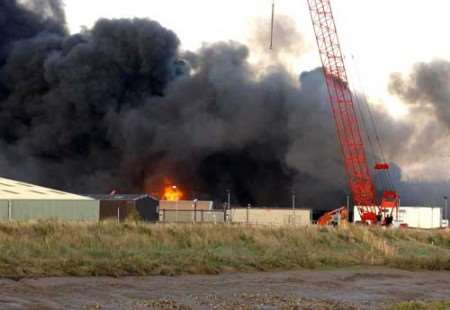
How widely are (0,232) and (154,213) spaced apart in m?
59.1

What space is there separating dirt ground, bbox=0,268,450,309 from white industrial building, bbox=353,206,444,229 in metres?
72.0

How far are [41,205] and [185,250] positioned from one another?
24.1 meters

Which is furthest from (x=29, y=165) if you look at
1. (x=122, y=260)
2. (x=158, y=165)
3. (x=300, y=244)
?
(x=122, y=260)

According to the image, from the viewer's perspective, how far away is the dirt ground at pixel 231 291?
1171 inches

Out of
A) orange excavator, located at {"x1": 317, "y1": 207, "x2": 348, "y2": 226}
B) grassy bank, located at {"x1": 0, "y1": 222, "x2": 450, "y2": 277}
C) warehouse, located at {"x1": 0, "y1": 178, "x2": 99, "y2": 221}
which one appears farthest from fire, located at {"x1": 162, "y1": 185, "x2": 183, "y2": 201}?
grassy bank, located at {"x1": 0, "y1": 222, "x2": 450, "y2": 277}

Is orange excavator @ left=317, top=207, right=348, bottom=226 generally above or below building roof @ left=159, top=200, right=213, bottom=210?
below

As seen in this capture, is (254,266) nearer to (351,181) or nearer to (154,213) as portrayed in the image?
(154,213)

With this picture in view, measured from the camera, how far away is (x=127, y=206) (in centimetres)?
9556

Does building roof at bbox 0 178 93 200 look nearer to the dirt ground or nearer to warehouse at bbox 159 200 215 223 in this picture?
warehouse at bbox 159 200 215 223

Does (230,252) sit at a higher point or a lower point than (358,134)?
lower

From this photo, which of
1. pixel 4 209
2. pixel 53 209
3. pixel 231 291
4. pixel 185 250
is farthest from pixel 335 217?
pixel 231 291

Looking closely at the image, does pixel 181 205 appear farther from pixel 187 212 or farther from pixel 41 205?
pixel 41 205

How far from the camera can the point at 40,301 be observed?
2919cm

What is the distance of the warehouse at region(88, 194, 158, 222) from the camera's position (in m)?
93.0
